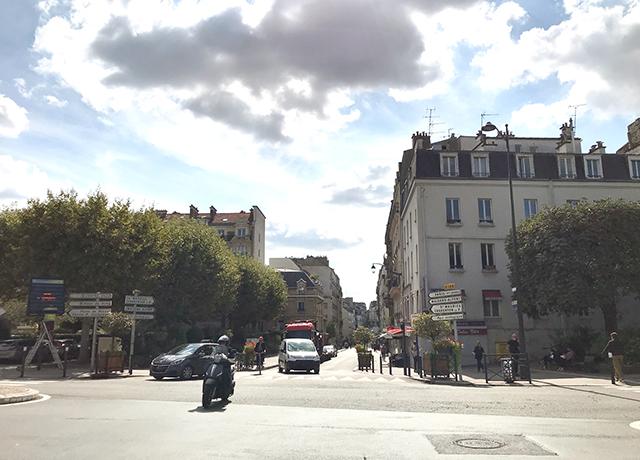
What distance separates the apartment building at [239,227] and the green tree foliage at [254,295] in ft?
59.3

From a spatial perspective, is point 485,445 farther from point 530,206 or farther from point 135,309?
point 530,206

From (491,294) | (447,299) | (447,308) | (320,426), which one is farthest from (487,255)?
(320,426)

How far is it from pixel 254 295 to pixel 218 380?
4656 cm

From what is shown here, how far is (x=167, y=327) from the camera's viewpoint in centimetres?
3703

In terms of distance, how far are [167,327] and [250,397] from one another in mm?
24775

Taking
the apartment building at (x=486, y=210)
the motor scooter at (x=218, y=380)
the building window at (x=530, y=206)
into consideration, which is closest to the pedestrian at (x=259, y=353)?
the apartment building at (x=486, y=210)

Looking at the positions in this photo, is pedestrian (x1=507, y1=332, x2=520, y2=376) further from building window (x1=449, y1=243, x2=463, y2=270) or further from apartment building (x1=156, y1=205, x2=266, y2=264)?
apartment building (x1=156, y1=205, x2=266, y2=264)

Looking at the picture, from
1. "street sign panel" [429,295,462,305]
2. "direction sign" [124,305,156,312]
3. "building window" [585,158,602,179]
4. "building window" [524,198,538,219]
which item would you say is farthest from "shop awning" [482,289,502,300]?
"direction sign" [124,305,156,312]

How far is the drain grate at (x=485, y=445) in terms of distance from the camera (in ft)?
24.0

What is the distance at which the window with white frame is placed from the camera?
3869cm

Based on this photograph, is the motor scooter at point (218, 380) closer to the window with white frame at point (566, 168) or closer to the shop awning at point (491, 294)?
the shop awning at point (491, 294)

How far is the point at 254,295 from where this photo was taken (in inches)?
2291

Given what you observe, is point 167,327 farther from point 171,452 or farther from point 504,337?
point 171,452

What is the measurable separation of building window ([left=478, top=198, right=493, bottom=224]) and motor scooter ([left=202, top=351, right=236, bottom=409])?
93.8 ft
